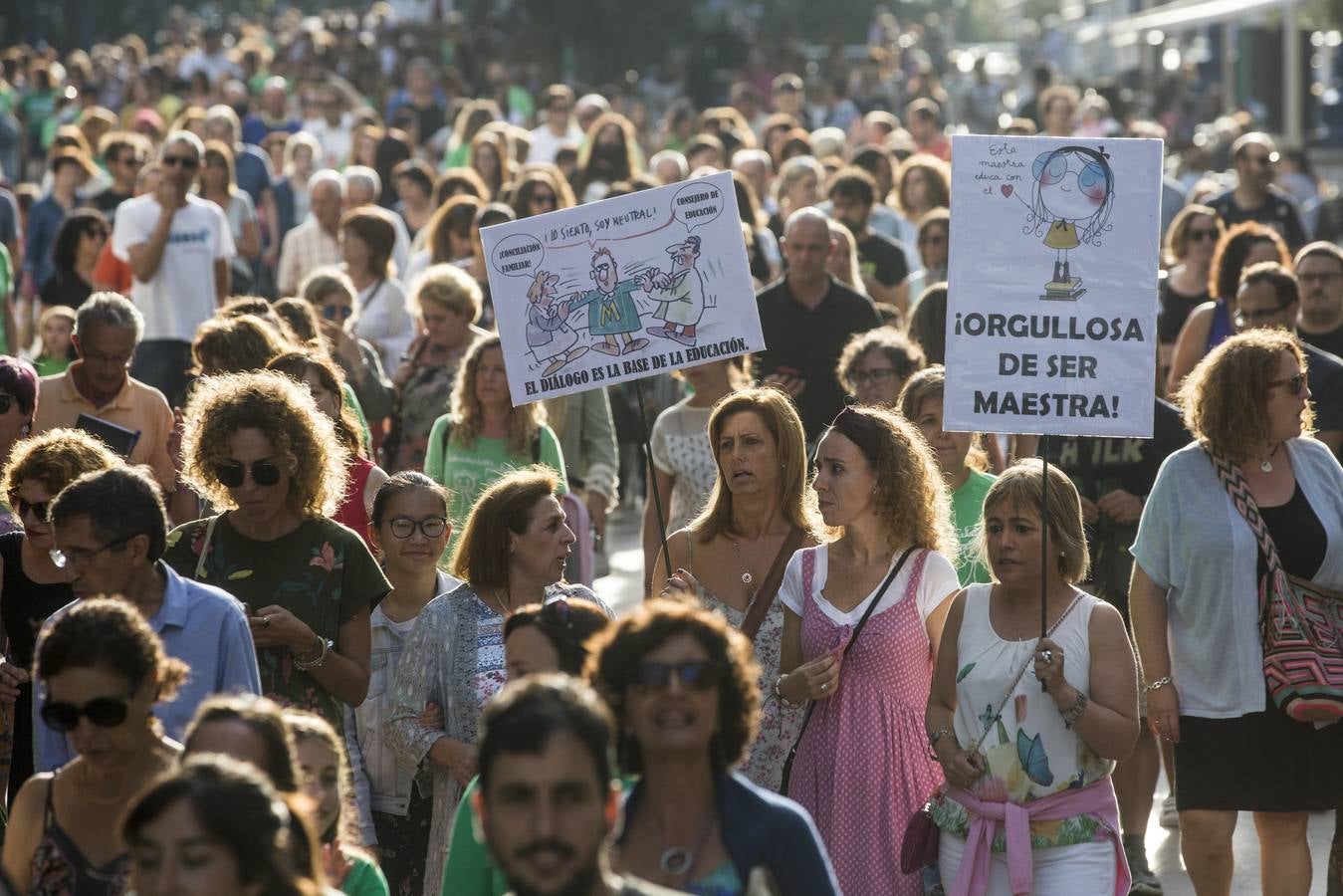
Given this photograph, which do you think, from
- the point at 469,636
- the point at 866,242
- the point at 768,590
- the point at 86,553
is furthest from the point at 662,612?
the point at 866,242

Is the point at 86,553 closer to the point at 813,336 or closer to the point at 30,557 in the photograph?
the point at 30,557

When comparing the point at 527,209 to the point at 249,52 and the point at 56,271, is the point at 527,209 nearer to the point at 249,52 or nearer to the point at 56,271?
the point at 56,271

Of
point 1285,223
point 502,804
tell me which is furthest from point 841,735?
point 1285,223

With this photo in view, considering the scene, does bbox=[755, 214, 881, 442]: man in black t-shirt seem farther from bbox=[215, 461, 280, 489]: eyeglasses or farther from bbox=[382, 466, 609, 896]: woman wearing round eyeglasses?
bbox=[215, 461, 280, 489]: eyeglasses

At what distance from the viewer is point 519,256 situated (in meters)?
7.72

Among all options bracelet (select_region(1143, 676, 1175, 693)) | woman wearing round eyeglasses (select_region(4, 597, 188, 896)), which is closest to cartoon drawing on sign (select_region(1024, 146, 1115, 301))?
bracelet (select_region(1143, 676, 1175, 693))

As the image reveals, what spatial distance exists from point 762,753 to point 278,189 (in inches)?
500

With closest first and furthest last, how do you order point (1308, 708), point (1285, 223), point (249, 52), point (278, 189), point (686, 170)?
point (1308, 708), point (1285, 223), point (686, 170), point (278, 189), point (249, 52)

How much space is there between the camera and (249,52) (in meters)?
29.3

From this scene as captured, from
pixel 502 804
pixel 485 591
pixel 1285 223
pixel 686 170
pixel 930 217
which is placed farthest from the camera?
pixel 686 170

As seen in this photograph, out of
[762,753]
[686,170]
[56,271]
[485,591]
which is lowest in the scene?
[762,753]

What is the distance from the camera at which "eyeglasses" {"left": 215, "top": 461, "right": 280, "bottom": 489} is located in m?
6.05

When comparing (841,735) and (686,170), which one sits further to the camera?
(686,170)

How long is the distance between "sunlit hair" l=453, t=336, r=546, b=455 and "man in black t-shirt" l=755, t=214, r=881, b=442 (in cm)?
175
